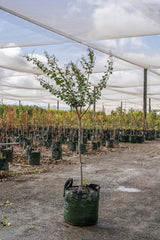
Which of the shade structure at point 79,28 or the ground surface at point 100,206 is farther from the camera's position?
the shade structure at point 79,28

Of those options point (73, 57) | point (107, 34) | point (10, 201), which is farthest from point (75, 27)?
point (10, 201)

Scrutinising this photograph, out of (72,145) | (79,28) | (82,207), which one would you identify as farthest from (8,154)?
(82,207)

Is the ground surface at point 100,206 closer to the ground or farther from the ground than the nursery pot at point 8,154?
closer to the ground

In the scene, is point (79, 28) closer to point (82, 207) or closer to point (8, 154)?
point (8, 154)

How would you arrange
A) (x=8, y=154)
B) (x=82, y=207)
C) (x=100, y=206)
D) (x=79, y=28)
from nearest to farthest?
1. (x=82, y=207)
2. (x=100, y=206)
3. (x=79, y=28)
4. (x=8, y=154)

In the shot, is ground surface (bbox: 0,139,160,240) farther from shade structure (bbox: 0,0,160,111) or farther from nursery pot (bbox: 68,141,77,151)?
nursery pot (bbox: 68,141,77,151)

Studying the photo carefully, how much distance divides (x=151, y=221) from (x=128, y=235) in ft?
1.51

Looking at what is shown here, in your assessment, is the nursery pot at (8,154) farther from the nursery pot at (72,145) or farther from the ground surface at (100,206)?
the nursery pot at (72,145)

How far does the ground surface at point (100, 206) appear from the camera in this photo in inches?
100

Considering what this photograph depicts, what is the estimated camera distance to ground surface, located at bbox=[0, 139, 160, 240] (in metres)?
2.55

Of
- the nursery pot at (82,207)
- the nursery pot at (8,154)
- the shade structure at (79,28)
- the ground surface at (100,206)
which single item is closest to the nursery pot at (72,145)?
the nursery pot at (8,154)

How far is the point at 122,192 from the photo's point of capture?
A: 3914mm

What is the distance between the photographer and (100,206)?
333 centimetres

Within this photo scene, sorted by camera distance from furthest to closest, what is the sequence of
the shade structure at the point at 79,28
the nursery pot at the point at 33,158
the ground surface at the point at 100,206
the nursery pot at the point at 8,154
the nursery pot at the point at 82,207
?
the nursery pot at the point at 8,154 < the nursery pot at the point at 33,158 < the shade structure at the point at 79,28 < the nursery pot at the point at 82,207 < the ground surface at the point at 100,206
